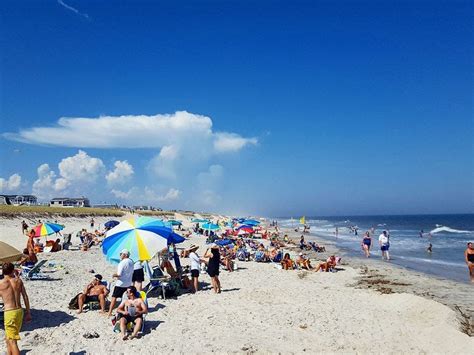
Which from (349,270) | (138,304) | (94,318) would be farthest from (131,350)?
(349,270)

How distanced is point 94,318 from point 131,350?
195 centimetres

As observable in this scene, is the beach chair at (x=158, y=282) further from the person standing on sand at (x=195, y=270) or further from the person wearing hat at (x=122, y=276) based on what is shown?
Result: the person wearing hat at (x=122, y=276)

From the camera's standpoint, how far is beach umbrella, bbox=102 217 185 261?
29.8ft

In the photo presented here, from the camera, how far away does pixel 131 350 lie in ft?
21.8

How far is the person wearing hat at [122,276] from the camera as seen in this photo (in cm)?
836

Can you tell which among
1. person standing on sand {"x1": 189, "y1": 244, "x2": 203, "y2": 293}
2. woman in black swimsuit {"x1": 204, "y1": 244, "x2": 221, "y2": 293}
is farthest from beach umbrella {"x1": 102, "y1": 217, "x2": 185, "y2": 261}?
person standing on sand {"x1": 189, "y1": 244, "x2": 203, "y2": 293}

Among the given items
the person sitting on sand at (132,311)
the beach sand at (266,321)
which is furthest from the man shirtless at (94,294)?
the person sitting on sand at (132,311)

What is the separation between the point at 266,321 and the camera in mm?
8383

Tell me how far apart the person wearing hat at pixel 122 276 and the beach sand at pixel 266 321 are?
1.78ft

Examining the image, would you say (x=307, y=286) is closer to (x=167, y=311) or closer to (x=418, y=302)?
(x=418, y=302)

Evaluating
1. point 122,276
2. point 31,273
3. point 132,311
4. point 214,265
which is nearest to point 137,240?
point 122,276

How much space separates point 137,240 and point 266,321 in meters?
3.66

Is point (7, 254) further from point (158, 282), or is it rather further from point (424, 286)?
point (424, 286)

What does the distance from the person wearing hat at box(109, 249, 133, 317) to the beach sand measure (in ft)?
1.78
